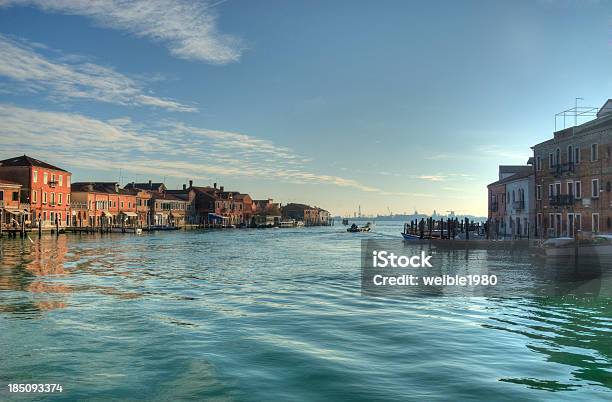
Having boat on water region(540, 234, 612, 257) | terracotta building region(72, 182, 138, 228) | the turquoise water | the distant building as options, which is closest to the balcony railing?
boat on water region(540, 234, 612, 257)

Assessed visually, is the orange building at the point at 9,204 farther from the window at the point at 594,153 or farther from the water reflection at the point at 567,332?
the water reflection at the point at 567,332

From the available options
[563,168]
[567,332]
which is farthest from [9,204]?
[567,332]

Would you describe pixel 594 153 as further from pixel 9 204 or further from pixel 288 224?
pixel 288 224

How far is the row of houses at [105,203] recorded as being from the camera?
200 ft

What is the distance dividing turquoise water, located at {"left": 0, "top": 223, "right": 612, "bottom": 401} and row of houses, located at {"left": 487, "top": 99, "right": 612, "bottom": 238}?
2029 centimetres

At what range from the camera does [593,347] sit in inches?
416

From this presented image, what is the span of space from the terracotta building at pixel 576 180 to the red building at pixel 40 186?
163 ft

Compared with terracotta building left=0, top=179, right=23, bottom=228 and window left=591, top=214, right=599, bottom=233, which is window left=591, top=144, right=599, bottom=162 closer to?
window left=591, top=214, right=599, bottom=233

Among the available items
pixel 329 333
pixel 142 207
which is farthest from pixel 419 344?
pixel 142 207

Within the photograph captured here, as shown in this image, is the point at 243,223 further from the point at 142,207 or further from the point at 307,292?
the point at 307,292

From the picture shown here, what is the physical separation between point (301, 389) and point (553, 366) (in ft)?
14.8

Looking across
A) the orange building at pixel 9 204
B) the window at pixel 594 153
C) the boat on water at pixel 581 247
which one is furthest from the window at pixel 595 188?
the orange building at pixel 9 204

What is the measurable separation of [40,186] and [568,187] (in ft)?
185

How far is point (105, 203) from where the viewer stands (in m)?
80.6
